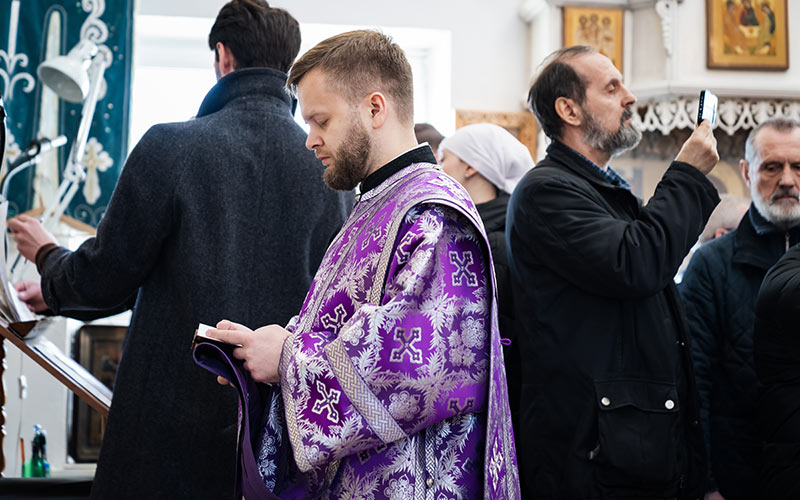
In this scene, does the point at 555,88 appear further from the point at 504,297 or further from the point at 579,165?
the point at 504,297

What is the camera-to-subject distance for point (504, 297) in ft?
8.06

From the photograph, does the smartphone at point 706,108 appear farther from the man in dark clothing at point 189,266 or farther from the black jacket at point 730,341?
the man in dark clothing at point 189,266

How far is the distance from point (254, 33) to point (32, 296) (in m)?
0.85

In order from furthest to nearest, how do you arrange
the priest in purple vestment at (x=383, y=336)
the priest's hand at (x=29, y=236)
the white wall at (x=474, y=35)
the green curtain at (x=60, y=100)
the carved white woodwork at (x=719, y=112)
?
the white wall at (x=474, y=35) → the carved white woodwork at (x=719, y=112) → the green curtain at (x=60, y=100) → the priest's hand at (x=29, y=236) → the priest in purple vestment at (x=383, y=336)

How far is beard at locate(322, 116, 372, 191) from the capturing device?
1.59 m

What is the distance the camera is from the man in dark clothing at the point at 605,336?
203cm

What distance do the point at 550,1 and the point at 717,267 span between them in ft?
10.2

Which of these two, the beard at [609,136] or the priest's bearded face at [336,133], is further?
the beard at [609,136]

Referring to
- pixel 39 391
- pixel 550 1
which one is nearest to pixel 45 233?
pixel 39 391

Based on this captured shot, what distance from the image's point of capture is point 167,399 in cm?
208

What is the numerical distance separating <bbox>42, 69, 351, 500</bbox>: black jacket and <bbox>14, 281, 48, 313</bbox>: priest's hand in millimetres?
196

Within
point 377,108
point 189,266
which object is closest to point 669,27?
point 189,266

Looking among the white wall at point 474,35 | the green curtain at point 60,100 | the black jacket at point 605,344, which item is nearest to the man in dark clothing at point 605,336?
the black jacket at point 605,344

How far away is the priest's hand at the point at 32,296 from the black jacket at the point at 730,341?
1733mm
